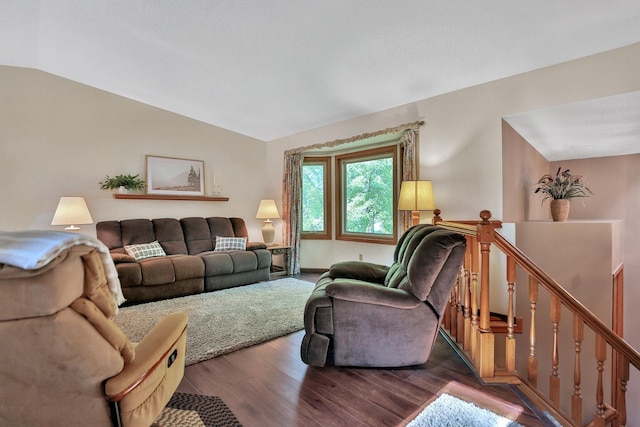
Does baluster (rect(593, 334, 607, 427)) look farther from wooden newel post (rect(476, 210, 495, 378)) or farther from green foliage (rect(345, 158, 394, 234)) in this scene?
green foliage (rect(345, 158, 394, 234))

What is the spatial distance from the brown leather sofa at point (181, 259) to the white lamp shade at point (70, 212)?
11.9 inches

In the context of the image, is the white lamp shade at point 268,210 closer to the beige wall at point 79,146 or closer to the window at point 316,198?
the window at point 316,198

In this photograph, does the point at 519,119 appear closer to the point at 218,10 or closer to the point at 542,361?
the point at 542,361

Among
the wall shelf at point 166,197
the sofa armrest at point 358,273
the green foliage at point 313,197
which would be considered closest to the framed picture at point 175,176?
the wall shelf at point 166,197

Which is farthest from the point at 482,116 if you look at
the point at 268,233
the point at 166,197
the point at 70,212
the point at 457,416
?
the point at 70,212

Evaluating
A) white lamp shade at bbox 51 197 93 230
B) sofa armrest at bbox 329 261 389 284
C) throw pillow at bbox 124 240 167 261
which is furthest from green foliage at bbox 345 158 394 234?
white lamp shade at bbox 51 197 93 230

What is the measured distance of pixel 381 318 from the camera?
2133 mm

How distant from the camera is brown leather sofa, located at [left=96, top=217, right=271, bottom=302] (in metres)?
3.71

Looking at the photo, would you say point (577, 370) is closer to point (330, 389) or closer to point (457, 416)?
point (457, 416)

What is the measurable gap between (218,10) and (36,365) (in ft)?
8.95

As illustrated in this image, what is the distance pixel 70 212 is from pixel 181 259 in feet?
4.57

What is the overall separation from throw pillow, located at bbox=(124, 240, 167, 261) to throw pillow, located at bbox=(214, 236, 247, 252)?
78 centimetres

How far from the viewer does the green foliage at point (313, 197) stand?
18.8 feet

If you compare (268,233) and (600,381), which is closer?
(600,381)
